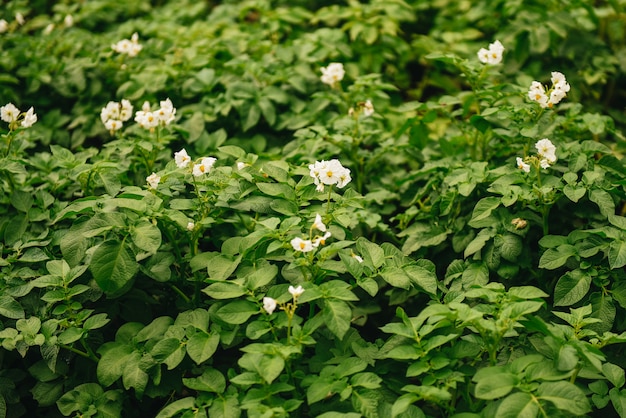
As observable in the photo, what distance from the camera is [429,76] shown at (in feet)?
13.8

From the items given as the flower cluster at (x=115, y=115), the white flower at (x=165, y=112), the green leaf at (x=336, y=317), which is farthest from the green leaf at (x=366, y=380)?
the flower cluster at (x=115, y=115)

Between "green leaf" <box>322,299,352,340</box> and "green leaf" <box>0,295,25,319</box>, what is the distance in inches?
39.6

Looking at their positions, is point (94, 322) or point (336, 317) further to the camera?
point (94, 322)

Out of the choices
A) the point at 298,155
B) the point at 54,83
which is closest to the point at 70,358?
the point at 298,155

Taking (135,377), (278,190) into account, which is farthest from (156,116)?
(135,377)

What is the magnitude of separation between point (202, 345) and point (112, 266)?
1.21 ft

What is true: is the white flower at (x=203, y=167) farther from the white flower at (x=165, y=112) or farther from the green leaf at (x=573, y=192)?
the green leaf at (x=573, y=192)

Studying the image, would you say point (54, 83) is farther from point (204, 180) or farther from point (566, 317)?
point (566, 317)

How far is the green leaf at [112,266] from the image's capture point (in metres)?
1.84

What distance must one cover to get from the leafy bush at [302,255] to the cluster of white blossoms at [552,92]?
10mm

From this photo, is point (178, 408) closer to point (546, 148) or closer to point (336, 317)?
point (336, 317)

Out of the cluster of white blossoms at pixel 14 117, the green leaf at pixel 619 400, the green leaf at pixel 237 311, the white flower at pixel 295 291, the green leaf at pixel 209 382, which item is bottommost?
the green leaf at pixel 619 400

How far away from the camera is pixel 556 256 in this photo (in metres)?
2.01

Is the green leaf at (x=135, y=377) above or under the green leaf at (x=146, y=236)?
under
